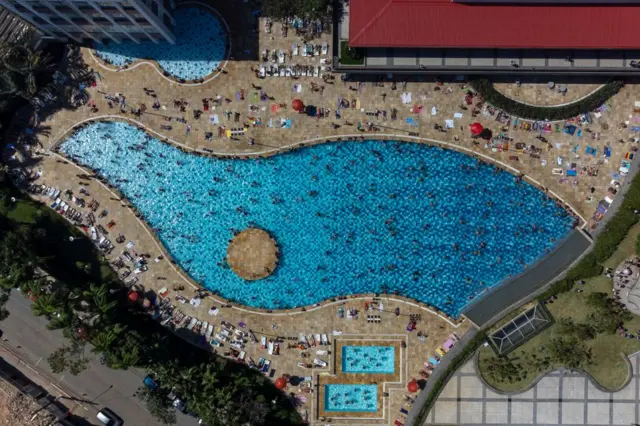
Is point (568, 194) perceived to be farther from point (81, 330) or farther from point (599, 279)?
point (81, 330)

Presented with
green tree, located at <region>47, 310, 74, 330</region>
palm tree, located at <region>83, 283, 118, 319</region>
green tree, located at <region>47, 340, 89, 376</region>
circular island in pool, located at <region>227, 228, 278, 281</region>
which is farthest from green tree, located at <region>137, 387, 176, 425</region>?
circular island in pool, located at <region>227, 228, 278, 281</region>

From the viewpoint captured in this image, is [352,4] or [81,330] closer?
[352,4]

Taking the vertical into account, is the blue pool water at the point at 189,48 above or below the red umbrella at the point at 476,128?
above

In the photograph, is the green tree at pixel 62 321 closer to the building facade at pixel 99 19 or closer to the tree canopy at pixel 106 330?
the tree canopy at pixel 106 330

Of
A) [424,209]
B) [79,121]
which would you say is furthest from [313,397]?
[79,121]

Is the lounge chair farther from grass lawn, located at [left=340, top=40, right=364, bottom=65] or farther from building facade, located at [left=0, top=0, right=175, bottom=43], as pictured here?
building facade, located at [left=0, top=0, right=175, bottom=43]

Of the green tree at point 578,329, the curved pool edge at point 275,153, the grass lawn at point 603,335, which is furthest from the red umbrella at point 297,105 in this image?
the green tree at point 578,329

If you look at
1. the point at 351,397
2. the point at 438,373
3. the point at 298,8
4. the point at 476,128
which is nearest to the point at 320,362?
the point at 351,397
